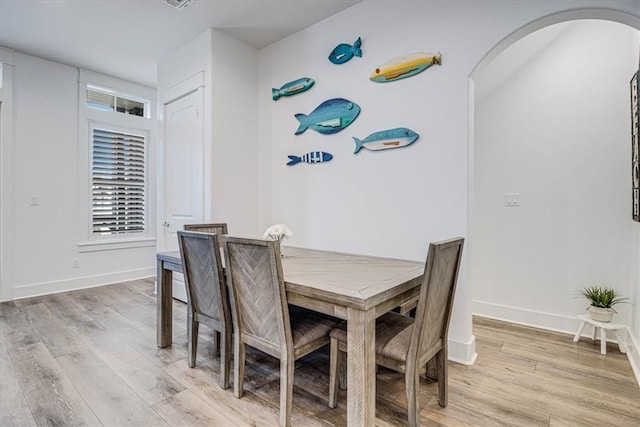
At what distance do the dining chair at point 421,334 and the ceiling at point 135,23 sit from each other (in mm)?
2433

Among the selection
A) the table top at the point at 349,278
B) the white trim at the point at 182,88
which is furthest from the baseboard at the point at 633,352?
the white trim at the point at 182,88

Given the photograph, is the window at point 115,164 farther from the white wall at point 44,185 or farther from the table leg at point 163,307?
the table leg at point 163,307

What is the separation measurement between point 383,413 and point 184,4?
3.46 meters

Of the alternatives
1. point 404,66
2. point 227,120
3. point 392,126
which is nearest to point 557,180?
point 392,126

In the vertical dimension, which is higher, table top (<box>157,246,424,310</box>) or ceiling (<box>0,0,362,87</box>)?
ceiling (<box>0,0,362,87</box>)

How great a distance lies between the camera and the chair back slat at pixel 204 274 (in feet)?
6.26

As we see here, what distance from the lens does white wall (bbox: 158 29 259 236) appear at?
10.6ft

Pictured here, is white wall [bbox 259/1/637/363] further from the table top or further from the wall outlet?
the wall outlet

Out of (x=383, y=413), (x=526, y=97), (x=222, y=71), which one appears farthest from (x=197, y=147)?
(x=526, y=97)

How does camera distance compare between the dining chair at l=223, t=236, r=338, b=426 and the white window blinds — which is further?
the white window blinds

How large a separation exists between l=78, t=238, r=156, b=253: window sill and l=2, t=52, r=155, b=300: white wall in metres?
0.06

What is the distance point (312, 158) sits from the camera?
10.3 ft

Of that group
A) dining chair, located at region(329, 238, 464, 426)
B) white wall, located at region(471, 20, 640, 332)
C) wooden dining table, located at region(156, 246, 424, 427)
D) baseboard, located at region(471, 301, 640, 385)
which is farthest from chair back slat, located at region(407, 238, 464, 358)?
baseboard, located at region(471, 301, 640, 385)

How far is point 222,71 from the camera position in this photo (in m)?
3.30
